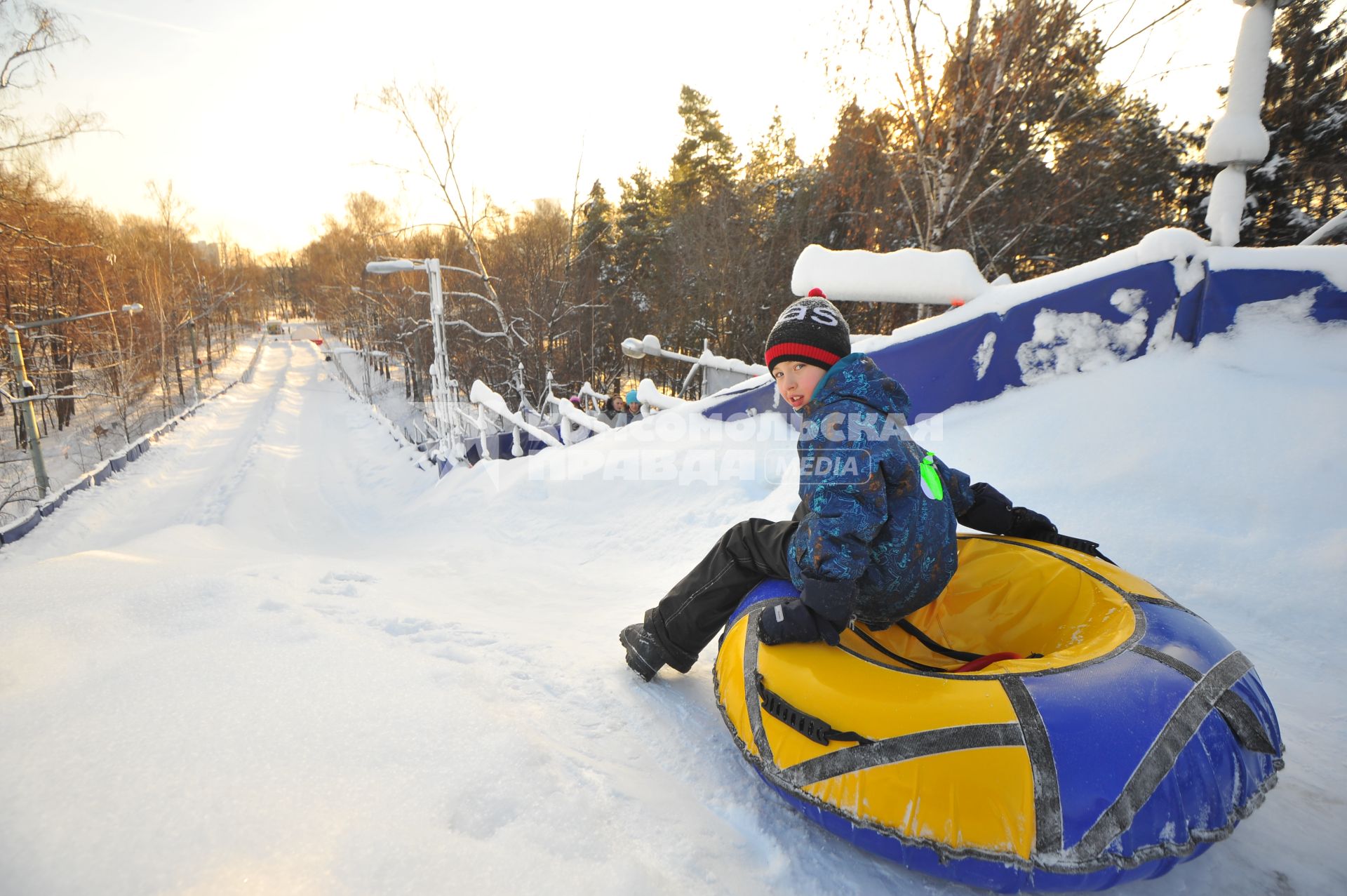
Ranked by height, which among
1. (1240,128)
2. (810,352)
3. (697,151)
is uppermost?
(697,151)

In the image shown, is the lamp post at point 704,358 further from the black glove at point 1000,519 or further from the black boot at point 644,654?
the black boot at point 644,654

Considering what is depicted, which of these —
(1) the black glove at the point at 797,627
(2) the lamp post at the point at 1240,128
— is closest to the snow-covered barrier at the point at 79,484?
(1) the black glove at the point at 797,627

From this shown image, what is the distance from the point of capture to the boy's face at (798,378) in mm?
2018

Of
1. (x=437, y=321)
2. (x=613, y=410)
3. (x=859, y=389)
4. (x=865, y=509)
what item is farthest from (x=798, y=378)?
(x=613, y=410)

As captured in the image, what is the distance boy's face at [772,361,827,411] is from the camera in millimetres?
2018

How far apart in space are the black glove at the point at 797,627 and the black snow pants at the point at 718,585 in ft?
1.01

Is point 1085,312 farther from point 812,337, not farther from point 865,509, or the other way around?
point 865,509

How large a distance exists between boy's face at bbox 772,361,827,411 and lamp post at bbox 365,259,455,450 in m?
8.33

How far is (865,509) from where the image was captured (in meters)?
1.72

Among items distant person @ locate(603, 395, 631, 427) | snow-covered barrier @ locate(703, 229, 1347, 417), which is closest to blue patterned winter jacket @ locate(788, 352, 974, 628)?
snow-covered barrier @ locate(703, 229, 1347, 417)

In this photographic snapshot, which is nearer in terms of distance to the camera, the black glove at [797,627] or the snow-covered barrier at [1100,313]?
the black glove at [797,627]

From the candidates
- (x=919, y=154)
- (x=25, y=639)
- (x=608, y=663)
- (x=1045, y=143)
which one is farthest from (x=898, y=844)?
(x=1045, y=143)

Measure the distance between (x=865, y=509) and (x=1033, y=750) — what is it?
707 mm

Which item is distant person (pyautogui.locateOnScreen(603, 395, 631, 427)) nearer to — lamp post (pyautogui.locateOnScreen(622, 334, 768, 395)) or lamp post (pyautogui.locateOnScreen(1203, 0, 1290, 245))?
lamp post (pyautogui.locateOnScreen(622, 334, 768, 395))
